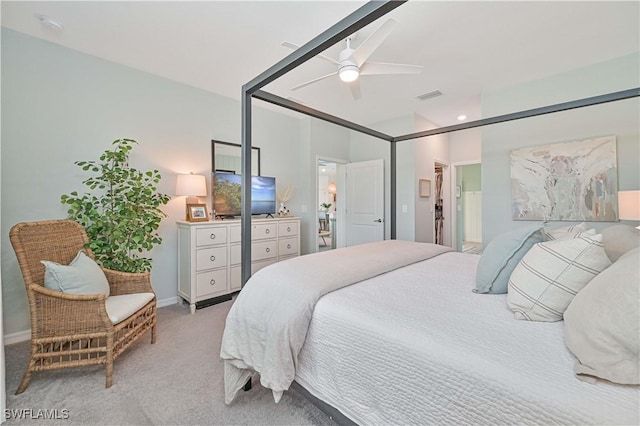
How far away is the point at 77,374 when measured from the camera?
186 centimetres

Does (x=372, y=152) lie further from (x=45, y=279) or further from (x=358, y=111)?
(x=45, y=279)

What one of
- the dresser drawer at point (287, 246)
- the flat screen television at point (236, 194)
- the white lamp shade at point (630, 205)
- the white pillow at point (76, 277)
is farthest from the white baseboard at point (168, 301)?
the white lamp shade at point (630, 205)

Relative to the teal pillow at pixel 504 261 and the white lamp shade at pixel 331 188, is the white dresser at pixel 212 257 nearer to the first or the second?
the teal pillow at pixel 504 261

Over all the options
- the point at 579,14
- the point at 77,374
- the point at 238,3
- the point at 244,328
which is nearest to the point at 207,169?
the point at 238,3

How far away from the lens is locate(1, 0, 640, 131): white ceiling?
6.68 ft

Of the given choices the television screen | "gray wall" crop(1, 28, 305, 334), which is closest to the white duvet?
"gray wall" crop(1, 28, 305, 334)

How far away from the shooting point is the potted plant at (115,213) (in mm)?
2400

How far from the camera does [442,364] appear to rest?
86cm

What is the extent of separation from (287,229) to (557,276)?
10.4 ft

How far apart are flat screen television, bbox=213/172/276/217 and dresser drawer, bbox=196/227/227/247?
15.0 inches

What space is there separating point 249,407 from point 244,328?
49 centimetres

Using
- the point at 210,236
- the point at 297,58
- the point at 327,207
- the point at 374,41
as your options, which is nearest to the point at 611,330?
the point at 297,58

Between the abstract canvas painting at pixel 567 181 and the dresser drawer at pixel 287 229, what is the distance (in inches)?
111

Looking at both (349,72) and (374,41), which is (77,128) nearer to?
(349,72)
